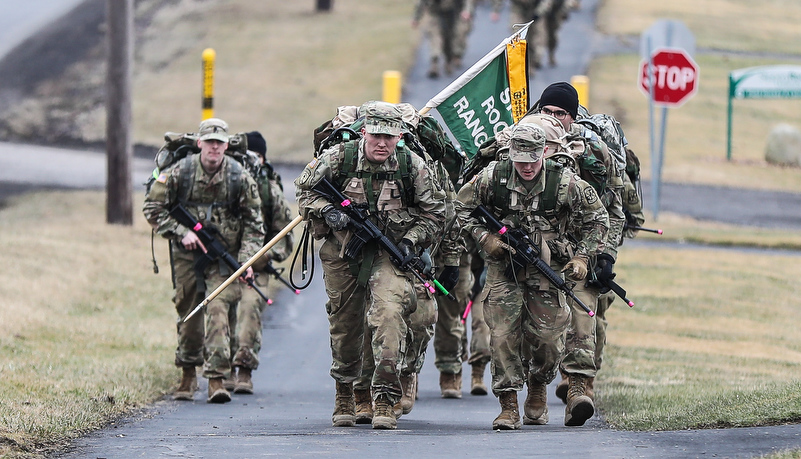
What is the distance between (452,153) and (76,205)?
1299cm

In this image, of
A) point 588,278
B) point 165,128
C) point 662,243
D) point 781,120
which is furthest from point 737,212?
point 588,278

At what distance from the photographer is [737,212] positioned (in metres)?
23.5

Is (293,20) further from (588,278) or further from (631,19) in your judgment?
(588,278)

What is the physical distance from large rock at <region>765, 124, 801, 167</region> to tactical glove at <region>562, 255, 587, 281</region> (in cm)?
2005

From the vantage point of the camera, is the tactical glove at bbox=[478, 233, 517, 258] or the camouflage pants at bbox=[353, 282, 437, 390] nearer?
the tactical glove at bbox=[478, 233, 517, 258]

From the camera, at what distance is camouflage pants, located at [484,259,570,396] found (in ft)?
29.6

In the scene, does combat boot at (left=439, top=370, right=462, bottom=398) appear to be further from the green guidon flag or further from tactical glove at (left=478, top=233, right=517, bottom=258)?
tactical glove at (left=478, top=233, right=517, bottom=258)

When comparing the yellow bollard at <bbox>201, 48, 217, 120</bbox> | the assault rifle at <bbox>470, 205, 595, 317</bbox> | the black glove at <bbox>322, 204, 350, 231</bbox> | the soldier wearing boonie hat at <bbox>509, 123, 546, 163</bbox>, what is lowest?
the assault rifle at <bbox>470, 205, 595, 317</bbox>

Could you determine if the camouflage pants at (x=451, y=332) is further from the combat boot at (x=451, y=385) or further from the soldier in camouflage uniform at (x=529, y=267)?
the soldier in camouflage uniform at (x=529, y=267)

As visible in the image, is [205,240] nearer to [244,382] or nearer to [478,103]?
[244,382]

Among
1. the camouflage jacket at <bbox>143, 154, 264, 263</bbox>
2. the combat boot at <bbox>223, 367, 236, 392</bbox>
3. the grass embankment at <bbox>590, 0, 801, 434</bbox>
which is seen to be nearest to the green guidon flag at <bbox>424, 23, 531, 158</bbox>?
the camouflage jacket at <bbox>143, 154, 264, 263</bbox>

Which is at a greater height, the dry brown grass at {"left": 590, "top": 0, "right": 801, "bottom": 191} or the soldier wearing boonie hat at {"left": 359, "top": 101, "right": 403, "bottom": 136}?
the dry brown grass at {"left": 590, "top": 0, "right": 801, "bottom": 191}

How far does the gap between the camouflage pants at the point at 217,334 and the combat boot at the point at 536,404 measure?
254 centimetres

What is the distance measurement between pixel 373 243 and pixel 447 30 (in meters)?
19.4
